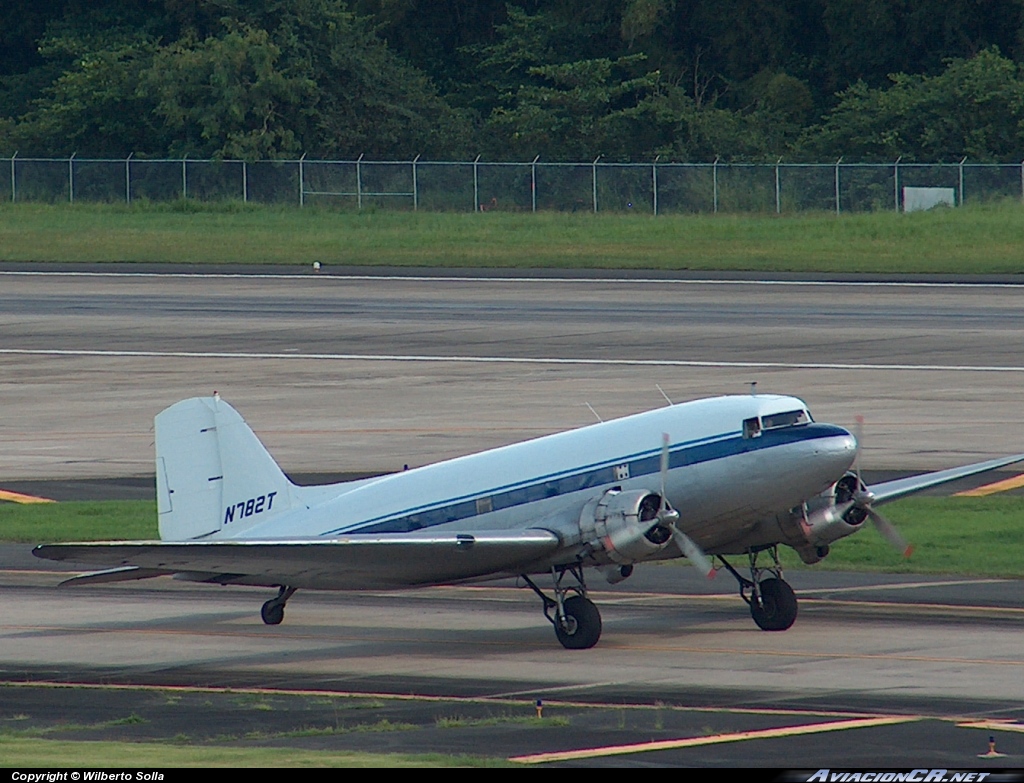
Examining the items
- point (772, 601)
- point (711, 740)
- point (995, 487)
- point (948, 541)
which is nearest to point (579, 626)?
point (772, 601)

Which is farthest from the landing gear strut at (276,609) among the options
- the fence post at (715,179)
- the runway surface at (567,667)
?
the fence post at (715,179)

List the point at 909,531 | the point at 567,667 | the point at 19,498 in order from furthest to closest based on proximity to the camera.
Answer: the point at 19,498, the point at 909,531, the point at 567,667

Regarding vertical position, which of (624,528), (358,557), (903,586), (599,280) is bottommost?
(599,280)

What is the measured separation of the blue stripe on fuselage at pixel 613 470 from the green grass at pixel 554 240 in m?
60.3

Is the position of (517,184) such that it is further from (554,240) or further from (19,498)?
(19,498)

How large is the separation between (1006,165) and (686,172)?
53.3ft

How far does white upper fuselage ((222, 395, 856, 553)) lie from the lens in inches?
941

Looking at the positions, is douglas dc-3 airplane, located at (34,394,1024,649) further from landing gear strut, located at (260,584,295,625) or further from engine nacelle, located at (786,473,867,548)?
landing gear strut, located at (260,584,295,625)

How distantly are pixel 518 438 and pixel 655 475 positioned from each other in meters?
19.6

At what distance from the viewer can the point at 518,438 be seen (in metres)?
43.7

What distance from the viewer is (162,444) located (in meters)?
27.5

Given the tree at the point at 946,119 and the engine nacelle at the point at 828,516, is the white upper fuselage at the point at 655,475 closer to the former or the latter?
the engine nacelle at the point at 828,516

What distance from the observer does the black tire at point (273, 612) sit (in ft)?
88.6

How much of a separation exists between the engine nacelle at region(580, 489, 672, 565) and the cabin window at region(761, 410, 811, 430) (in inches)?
67.3
